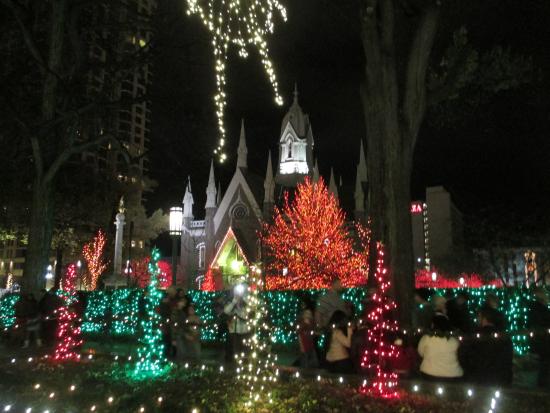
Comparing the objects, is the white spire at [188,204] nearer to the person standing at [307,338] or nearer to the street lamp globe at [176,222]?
the street lamp globe at [176,222]

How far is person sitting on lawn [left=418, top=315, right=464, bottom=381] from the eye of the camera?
6.83 meters

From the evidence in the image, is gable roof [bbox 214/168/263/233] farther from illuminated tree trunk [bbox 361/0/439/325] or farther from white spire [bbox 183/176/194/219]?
illuminated tree trunk [bbox 361/0/439/325]

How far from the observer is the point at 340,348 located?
809cm

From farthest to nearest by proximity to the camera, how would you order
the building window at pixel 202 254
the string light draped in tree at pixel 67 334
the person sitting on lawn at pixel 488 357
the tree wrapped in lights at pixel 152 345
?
the building window at pixel 202 254, the string light draped in tree at pixel 67 334, the tree wrapped in lights at pixel 152 345, the person sitting on lawn at pixel 488 357

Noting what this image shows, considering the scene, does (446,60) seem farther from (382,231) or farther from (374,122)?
(382,231)

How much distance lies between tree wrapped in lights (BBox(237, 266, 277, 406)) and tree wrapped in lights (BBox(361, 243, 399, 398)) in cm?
142

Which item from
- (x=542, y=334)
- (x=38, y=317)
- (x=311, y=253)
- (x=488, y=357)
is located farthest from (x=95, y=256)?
(x=488, y=357)

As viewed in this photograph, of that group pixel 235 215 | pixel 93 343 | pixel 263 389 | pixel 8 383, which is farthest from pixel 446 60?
pixel 235 215

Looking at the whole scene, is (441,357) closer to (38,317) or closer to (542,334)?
(542,334)

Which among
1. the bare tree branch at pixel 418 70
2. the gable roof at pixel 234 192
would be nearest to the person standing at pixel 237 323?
→ the bare tree branch at pixel 418 70

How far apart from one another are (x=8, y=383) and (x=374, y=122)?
26.0ft

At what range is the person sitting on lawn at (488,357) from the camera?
7281 millimetres

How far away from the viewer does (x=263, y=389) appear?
301 inches

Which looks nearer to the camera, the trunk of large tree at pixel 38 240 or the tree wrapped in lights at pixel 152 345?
the tree wrapped in lights at pixel 152 345
